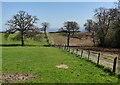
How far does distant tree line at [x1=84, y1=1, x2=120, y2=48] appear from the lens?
78750 millimetres

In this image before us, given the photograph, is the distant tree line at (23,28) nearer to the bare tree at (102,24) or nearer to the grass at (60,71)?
the bare tree at (102,24)

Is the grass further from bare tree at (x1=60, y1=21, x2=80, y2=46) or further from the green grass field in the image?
bare tree at (x1=60, y1=21, x2=80, y2=46)

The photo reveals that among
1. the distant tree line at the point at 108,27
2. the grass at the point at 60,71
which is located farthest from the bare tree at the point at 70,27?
the grass at the point at 60,71

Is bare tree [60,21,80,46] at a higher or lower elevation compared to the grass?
higher

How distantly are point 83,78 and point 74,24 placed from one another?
93364mm

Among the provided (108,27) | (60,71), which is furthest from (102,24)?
(60,71)

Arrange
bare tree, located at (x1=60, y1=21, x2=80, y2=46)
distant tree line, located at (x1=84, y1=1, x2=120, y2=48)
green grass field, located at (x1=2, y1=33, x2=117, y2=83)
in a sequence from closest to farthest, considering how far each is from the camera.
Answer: green grass field, located at (x1=2, y1=33, x2=117, y2=83) → distant tree line, located at (x1=84, y1=1, x2=120, y2=48) → bare tree, located at (x1=60, y1=21, x2=80, y2=46)

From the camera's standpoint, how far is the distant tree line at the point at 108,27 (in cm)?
7875

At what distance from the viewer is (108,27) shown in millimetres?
88812

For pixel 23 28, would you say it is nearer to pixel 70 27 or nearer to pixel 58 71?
pixel 70 27

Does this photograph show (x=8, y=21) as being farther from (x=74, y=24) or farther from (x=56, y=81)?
(x=56, y=81)

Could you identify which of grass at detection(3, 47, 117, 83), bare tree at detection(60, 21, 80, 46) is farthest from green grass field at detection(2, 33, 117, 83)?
bare tree at detection(60, 21, 80, 46)

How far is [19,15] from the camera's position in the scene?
295 feet

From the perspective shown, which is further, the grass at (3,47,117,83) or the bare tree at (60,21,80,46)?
the bare tree at (60,21,80,46)
